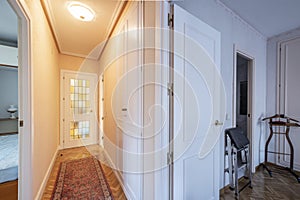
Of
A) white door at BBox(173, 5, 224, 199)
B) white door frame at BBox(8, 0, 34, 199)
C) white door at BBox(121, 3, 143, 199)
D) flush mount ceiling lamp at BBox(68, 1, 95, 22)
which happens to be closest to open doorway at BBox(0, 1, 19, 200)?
white door frame at BBox(8, 0, 34, 199)

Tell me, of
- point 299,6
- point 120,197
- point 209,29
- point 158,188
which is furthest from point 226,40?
point 120,197

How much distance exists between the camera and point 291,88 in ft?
9.67

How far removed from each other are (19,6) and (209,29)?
1858 mm

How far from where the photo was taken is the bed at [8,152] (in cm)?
244

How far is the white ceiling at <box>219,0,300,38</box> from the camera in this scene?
2180 millimetres

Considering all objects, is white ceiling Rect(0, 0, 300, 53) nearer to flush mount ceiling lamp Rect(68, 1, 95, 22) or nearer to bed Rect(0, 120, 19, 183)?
flush mount ceiling lamp Rect(68, 1, 95, 22)

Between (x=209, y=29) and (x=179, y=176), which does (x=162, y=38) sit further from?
(x=179, y=176)

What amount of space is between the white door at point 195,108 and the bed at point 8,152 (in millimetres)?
2627

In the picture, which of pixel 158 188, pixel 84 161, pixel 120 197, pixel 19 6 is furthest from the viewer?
pixel 84 161

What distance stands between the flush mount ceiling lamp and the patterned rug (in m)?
2.57

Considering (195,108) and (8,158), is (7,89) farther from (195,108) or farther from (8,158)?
(195,108)

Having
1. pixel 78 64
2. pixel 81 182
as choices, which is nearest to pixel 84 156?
pixel 81 182

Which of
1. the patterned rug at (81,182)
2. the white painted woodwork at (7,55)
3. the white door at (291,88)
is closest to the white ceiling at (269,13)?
the white door at (291,88)

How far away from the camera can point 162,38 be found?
1281mm
